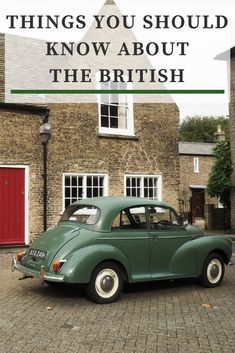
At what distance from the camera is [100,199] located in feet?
27.3

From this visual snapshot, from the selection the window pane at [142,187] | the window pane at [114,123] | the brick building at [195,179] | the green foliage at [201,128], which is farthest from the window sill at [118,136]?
the green foliage at [201,128]

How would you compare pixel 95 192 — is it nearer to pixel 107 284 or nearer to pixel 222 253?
pixel 222 253

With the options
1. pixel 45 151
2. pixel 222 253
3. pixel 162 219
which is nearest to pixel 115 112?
pixel 45 151

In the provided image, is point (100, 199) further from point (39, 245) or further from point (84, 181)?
point (84, 181)

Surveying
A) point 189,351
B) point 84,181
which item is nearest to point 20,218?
point 84,181

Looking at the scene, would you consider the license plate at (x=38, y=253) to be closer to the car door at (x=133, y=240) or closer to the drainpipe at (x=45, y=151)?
the car door at (x=133, y=240)

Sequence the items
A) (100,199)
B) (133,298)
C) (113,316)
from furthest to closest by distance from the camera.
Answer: (100,199)
(133,298)
(113,316)

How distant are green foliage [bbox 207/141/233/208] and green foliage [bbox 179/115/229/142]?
38975mm

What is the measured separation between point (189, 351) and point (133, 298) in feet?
8.80

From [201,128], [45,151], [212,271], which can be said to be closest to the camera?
[212,271]

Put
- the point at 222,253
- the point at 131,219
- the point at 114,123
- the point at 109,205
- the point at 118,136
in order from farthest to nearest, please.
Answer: the point at 114,123, the point at 118,136, the point at 222,253, the point at 131,219, the point at 109,205

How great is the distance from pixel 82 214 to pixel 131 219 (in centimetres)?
92

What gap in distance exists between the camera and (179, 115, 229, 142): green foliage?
63475 mm

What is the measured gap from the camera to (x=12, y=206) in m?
13.7
